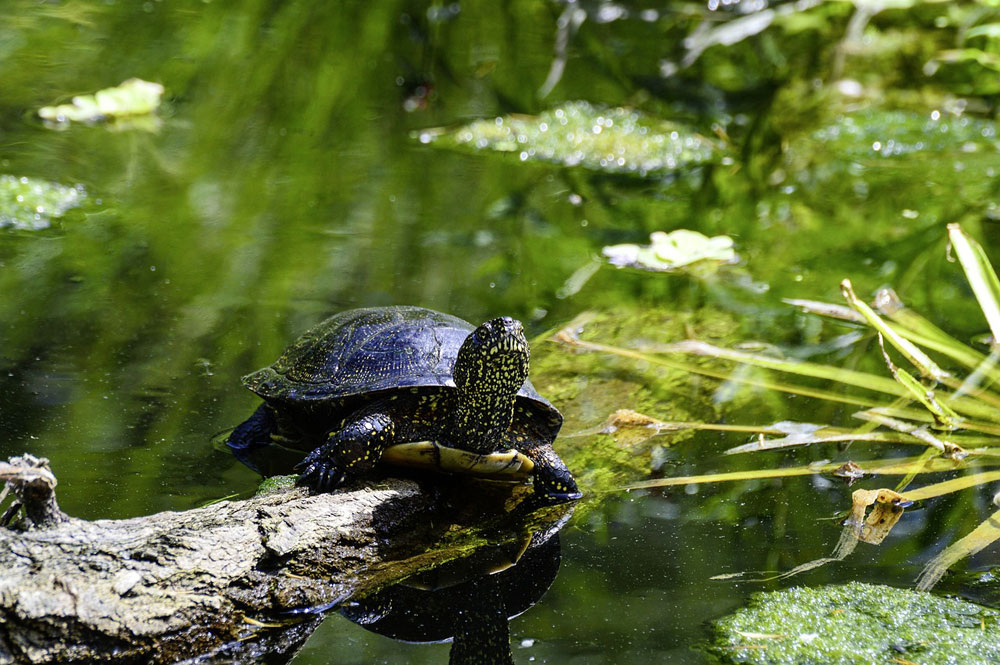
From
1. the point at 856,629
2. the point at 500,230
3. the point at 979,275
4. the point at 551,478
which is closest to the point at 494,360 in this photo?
the point at 551,478

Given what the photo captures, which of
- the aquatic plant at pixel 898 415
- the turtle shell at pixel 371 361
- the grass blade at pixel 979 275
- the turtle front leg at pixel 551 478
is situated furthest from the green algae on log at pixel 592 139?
the turtle front leg at pixel 551 478

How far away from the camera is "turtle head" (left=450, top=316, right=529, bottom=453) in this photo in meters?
2.62

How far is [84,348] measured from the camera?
11.5 feet

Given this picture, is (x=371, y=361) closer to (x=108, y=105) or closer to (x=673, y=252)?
(x=673, y=252)

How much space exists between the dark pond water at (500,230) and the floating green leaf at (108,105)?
6.3 inches

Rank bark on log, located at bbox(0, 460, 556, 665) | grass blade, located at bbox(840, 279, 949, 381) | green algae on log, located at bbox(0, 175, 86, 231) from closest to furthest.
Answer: bark on log, located at bbox(0, 460, 556, 665) → grass blade, located at bbox(840, 279, 949, 381) → green algae on log, located at bbox(0, 175, 86, 231)

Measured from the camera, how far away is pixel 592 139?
614 cm

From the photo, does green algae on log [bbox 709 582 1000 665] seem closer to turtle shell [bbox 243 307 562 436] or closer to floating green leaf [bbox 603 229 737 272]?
turtle shell [bbox 243 307 562 436]

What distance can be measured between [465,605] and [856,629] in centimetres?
90

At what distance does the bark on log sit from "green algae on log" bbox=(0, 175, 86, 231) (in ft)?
9.54

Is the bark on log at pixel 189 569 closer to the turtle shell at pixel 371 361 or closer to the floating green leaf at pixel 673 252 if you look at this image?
the turtle shell at pixel 371 361

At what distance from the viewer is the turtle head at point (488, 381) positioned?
2.62 metres

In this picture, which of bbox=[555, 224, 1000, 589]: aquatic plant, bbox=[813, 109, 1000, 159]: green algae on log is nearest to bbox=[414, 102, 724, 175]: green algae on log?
bbox=[813, 109, 1000, 159]: green algae on log

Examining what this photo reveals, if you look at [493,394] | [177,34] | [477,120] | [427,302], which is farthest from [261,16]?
[493,394]
